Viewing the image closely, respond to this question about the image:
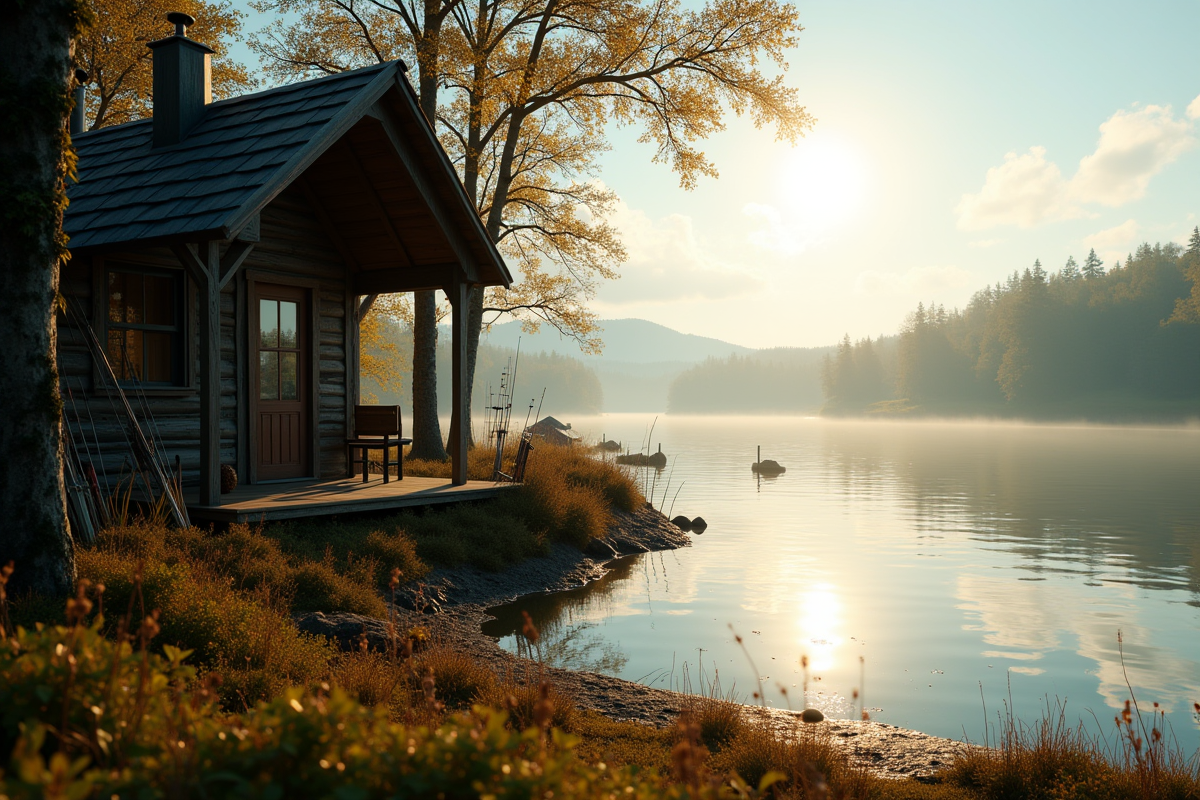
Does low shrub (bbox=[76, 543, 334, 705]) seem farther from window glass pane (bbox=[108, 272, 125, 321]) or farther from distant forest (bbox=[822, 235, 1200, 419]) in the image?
distant forest (bbox=[822, 235, 1200, 419])

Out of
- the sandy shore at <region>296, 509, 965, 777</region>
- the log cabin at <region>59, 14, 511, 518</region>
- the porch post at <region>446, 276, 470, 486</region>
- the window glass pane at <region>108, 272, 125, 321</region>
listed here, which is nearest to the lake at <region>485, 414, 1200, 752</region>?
the sandy shore at <region>296, 509, 965, 777</region>

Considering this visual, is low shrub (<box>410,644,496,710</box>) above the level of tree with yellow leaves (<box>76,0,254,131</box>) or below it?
below

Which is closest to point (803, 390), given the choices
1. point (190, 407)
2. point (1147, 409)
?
point (1147, 409)

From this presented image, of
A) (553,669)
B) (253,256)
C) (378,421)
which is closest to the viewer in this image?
(553,669)

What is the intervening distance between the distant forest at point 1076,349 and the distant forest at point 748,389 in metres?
63.2

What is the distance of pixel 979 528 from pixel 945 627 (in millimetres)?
9692

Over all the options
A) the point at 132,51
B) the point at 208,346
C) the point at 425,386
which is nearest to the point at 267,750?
the point at 208,346

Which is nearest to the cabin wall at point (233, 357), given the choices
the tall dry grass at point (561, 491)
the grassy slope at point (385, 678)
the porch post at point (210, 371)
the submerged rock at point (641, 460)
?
the porch post at point (210, 371)

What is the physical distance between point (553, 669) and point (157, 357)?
678 centimetres

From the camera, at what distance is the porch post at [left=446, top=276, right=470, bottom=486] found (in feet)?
41.9

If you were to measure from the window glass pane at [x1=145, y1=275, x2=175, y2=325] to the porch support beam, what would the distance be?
7.38 feet

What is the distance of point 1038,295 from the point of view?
299 ft

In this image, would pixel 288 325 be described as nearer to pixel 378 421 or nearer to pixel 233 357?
pixel 233 357

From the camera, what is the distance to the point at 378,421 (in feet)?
43.0
